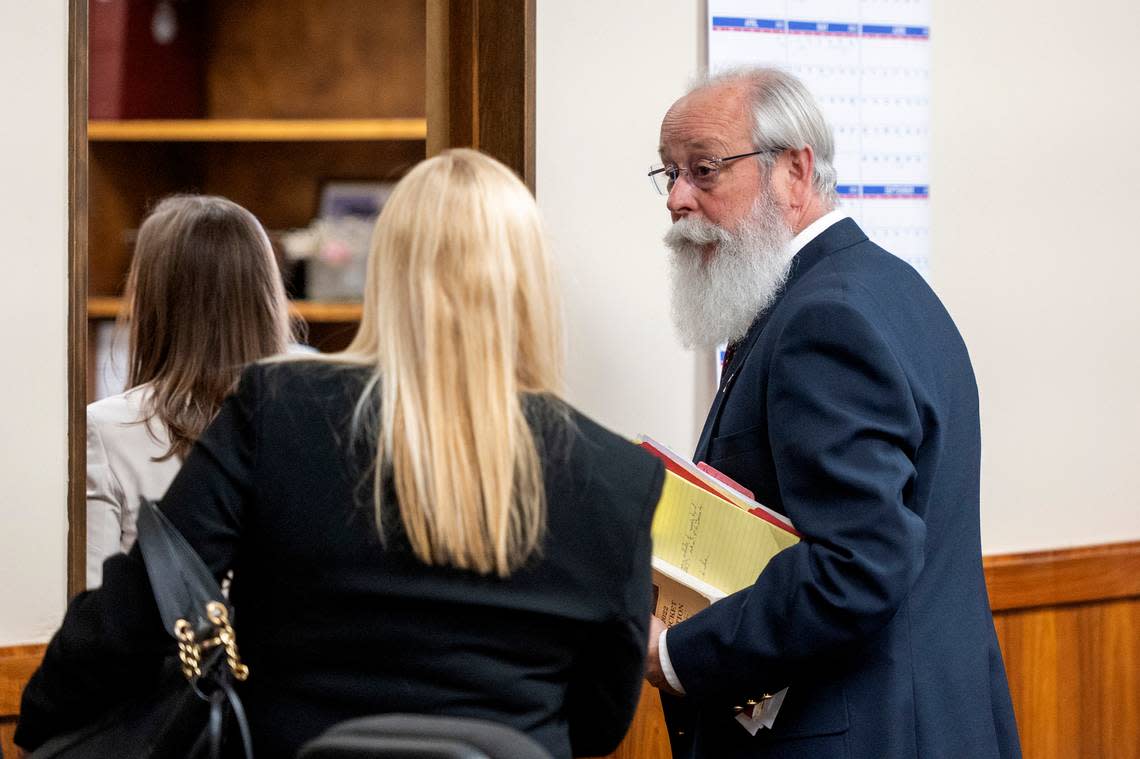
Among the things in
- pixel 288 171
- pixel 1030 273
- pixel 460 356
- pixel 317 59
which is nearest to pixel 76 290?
pixel 460 356

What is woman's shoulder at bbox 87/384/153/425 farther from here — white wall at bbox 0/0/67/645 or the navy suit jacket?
the navy suit jacket

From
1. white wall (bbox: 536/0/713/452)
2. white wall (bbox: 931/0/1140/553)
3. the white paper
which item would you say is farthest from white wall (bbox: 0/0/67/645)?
white wall (bbox: 931/0/1140/553)

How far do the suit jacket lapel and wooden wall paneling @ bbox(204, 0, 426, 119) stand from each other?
6.29ft

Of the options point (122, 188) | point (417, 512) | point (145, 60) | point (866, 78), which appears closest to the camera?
point (417, 512)

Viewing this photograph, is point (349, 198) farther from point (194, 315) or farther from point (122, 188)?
point (194, 315)

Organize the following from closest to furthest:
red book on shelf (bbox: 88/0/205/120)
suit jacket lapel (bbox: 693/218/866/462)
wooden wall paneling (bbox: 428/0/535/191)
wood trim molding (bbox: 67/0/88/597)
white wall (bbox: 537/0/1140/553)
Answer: suit jacket lapel (bbox: 693/218/866/462) → wood trim molding (bbox: 67/0/88/597) → wooden wall paneling (bbox: 428/0/535/191) → white wall (bbox: 537/0/1140/553) → red book on shelf (bbox: 88/0/205/120)

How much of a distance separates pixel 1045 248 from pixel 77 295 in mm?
2284

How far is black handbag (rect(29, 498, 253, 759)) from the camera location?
1.18 m

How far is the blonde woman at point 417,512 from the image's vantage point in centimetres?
119

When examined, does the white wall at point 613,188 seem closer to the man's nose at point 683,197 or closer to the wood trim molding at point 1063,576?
the man's nose at point 683,197

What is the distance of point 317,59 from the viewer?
3.60 meters

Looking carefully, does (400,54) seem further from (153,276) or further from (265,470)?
(265,470)

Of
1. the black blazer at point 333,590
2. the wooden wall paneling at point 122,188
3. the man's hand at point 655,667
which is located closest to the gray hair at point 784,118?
the man's hand at point 655,667

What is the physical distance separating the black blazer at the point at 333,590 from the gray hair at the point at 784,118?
34.7 inches
